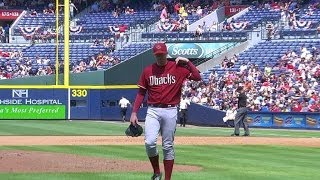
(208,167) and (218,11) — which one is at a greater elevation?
(218,11)

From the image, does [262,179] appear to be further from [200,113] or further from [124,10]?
[124,10]

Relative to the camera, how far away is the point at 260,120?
31953mm

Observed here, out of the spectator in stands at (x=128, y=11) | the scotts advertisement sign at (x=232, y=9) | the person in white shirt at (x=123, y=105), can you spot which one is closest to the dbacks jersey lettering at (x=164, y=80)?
the person in white shirt at (x=123, y=105)

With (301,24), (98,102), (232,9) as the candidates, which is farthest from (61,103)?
(232,9)

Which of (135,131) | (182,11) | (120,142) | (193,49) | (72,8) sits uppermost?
(72,8)

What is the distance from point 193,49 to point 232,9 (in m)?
5.20

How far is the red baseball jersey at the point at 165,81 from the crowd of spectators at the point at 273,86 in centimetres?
2092

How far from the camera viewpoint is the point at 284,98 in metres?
31.9

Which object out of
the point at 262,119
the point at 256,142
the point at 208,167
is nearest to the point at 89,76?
the point at 262,119

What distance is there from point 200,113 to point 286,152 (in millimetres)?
16210

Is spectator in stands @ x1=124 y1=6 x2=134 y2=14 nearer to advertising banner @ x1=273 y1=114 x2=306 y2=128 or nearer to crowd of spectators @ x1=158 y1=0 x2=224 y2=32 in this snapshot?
crowd of spectators @ x1=158 y1=0 x2=224 y2=32

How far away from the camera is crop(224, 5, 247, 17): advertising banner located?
146 ft

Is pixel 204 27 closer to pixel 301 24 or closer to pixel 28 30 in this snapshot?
pixel 301 24

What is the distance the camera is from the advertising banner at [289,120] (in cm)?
3095
